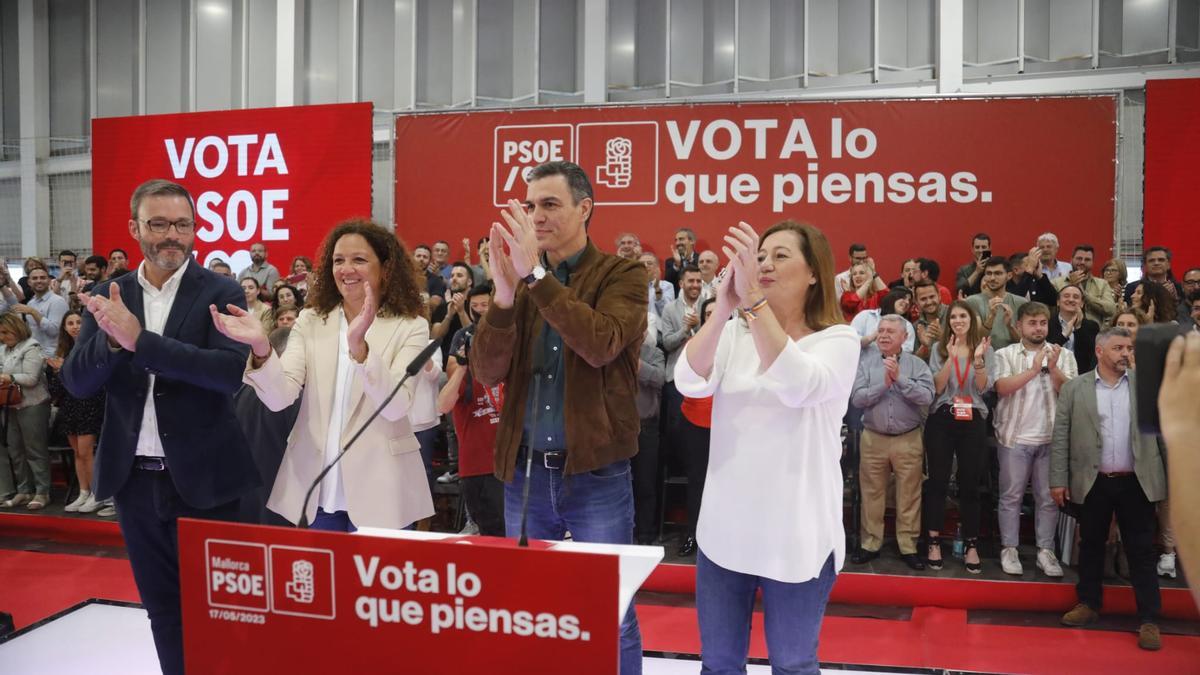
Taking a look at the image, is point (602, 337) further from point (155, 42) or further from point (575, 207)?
point (155, 42)

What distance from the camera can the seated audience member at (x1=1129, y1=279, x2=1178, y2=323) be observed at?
6.20m

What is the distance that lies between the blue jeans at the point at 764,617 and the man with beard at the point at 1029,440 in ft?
12.2

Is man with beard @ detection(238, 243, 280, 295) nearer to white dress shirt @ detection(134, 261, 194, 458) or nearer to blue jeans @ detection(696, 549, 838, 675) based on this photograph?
white dress shirt @ detection(134, 261, 194, 458)

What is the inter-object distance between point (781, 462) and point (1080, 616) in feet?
11.6

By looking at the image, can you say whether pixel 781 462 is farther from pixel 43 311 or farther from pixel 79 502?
pixel 43 311

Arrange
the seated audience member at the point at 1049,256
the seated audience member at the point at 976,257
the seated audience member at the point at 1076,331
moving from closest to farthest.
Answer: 1. the seated audience member at the point at 1076,331
2. the seated audience member at the point at 1049,256
3. the seated audience member at the point at 976,257

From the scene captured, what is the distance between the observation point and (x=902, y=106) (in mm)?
8375

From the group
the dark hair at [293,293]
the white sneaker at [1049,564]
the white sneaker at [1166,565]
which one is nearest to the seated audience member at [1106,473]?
the white sneaker at [1049,564]

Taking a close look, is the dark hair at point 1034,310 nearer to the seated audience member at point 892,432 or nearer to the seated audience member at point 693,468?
the seated audience member at point 892,432

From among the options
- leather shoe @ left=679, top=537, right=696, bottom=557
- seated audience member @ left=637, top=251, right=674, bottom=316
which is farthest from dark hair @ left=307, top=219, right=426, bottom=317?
seated audience member @ left=637, top=251, right=674, bottom=316

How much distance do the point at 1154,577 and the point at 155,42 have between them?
49.8 ft

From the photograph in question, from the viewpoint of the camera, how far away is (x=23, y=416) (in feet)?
23.2

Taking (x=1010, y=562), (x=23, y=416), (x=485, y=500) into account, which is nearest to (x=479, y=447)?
(x=485, y=500)

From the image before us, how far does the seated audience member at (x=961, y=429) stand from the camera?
5539 millimetres
